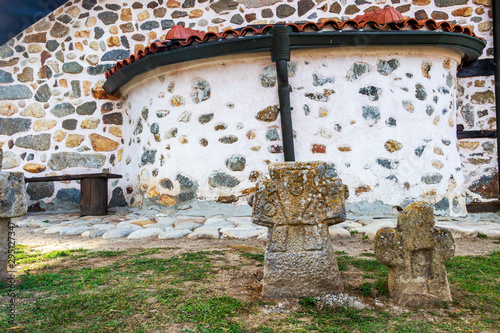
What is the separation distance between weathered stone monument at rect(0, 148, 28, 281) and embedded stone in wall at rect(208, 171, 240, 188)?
2606mm

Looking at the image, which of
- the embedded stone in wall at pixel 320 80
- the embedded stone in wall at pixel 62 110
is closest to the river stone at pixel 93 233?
the embedded stone in wall at pixel 62 110

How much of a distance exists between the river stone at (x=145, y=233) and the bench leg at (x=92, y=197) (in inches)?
70.8

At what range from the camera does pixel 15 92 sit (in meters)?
6.09

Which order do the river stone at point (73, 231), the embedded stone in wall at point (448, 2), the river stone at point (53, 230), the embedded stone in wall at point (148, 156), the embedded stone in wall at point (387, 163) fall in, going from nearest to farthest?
the river stone at point (73, 231), the river stone at point (53, 230), the embedded stone in wall at point (387, 163), the embedded stone in wall at point (148, 156), the embedded stone in wall at point (448, 2)

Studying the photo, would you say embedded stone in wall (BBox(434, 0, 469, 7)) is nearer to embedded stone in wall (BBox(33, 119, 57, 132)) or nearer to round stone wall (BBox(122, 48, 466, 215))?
round stone wall (BBox(122, 48, 466, 215))

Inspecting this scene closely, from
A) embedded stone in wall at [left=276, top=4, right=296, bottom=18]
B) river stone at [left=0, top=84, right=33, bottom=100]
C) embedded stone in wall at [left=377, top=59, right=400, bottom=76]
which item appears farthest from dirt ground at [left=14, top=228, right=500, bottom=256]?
embedded stone in wall at [left=276, top=4, right=296, bottom=18]

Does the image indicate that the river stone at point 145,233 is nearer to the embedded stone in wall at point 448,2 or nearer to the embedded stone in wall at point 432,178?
the embedded stone in wall at point 432,178

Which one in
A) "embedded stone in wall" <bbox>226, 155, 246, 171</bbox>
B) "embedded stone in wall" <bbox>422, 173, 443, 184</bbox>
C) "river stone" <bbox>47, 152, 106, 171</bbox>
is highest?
"river stone" <bbox>47, 152, 106, 171</bbox>

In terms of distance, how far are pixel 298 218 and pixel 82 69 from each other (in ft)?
17.9

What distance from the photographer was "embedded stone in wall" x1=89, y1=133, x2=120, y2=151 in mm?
6055

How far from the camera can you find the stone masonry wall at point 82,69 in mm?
5910

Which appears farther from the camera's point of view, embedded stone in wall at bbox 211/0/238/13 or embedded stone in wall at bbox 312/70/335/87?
embedded stone in wall at bbox 211/0/238/13

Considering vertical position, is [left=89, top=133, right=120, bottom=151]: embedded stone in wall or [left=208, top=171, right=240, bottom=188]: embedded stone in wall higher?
[left=89, top=133, right=120, bottom=151]: embedded stone in wall

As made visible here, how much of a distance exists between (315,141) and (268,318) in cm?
310
